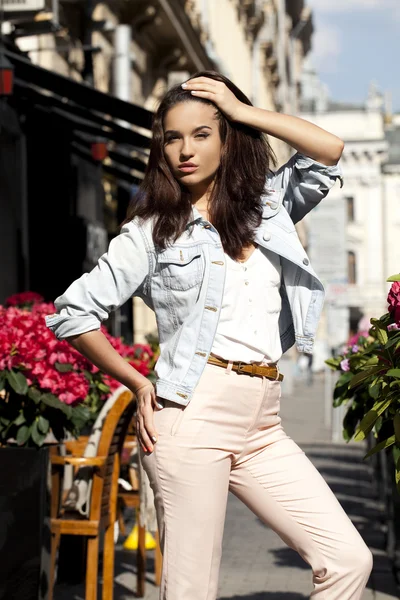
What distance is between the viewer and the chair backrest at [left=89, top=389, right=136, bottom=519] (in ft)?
17.6

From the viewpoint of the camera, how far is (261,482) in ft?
10.7

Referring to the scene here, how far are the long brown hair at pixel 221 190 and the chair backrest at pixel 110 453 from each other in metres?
2.17

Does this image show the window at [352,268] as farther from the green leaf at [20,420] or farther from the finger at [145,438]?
the finger at [145,438]

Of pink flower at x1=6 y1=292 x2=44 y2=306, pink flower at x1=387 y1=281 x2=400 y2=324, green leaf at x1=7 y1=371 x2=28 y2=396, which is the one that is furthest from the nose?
pink flower at x1=6 y1=292 x2=44 y2=306

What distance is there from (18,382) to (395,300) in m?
1.79

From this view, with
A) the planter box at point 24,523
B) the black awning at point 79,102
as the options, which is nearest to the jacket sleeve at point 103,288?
the planter box at point 24,523

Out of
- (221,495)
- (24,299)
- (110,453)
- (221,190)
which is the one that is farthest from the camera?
(24,299)

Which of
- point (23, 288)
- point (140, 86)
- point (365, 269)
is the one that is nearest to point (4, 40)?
point (23, 288)

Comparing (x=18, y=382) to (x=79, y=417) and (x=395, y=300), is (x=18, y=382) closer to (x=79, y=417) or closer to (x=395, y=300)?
(x=79, y=417)

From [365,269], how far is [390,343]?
70612mm

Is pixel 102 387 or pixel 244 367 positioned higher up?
pixel 244 367

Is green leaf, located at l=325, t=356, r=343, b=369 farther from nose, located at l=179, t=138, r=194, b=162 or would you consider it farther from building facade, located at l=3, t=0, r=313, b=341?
nose, located at l=179, t=138, r=194, b=162

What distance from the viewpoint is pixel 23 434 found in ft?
15.9

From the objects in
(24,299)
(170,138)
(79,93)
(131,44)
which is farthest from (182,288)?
(131,44)
